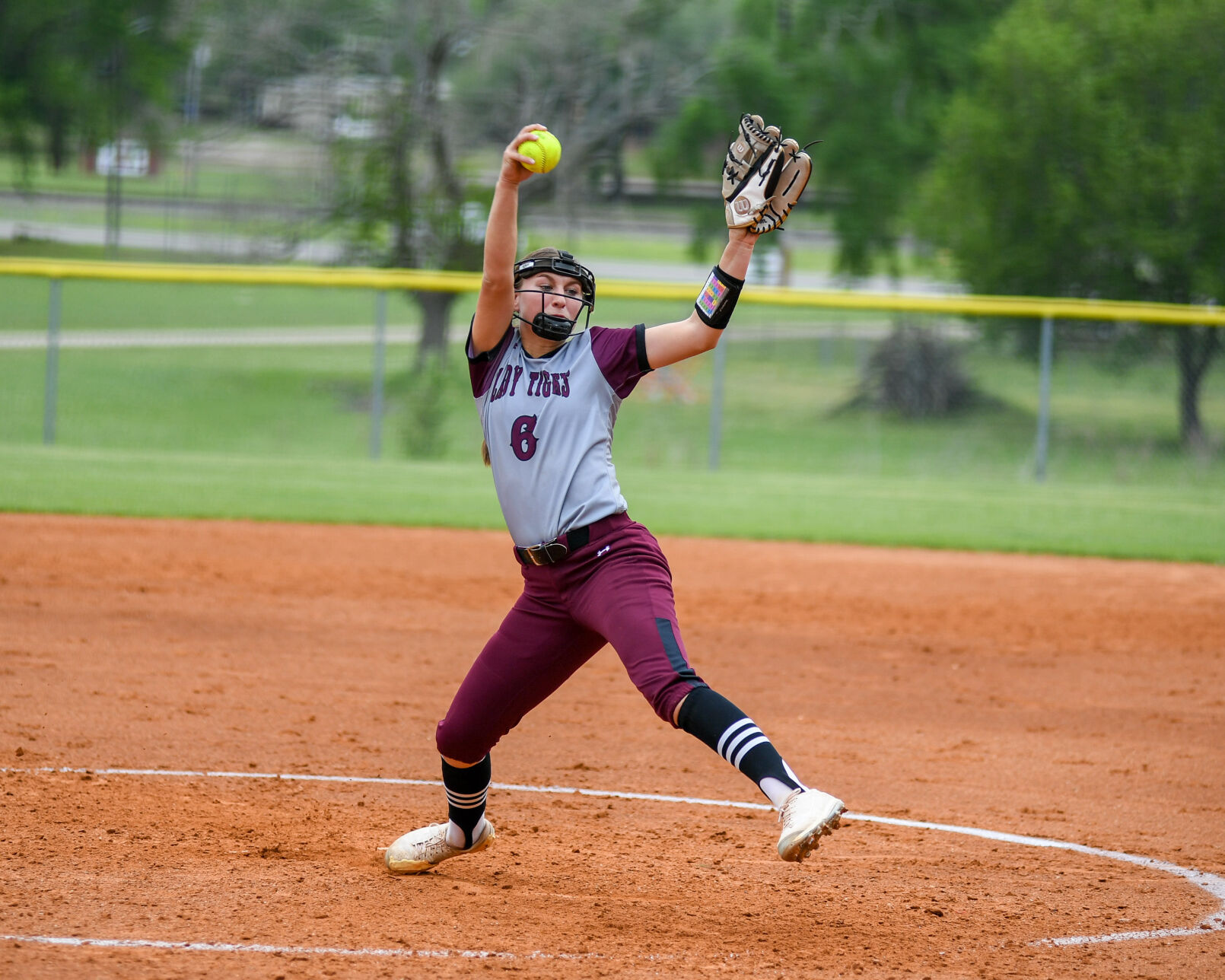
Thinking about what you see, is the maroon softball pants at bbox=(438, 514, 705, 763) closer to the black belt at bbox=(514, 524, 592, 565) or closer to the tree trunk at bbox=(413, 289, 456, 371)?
the black belt at bbox=(514, 524, 592, 565)

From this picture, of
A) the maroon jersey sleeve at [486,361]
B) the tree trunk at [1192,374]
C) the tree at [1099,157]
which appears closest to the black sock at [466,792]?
the maroon jersey sleeve at [486,361]

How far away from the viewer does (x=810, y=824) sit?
358 centimetres

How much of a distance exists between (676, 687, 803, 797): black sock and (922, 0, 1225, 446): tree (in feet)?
59.9

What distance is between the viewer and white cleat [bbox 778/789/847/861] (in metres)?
3.57

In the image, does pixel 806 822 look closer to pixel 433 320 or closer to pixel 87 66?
pixel 433 320

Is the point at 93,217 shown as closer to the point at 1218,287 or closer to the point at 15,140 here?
the point at 15,140

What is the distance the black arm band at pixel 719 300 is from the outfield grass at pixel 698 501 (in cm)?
820

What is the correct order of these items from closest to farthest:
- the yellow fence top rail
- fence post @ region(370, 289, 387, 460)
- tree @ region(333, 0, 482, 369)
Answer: the yellow fence top rail → fence post @ region(370, 289, 387, 460) → tree @ region(333, 0, 482, 369)

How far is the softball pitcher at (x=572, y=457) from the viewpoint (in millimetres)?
3920

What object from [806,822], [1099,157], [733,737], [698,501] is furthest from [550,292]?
[1099,157]

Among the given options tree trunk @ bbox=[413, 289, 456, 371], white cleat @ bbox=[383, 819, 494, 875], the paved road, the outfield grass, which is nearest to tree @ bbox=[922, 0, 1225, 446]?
the paved road

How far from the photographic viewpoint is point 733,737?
3.79m

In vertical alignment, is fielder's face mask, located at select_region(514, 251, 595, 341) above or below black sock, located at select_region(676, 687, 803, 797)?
above

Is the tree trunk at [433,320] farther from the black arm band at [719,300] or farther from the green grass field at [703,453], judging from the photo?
the black arm band at [719,300]
